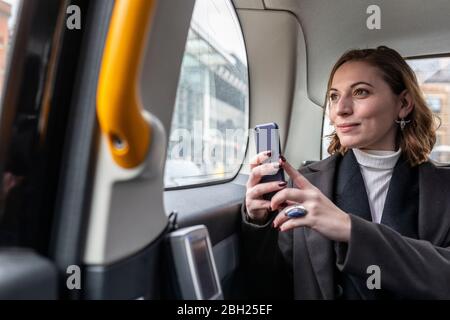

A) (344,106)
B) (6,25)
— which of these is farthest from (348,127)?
(6,25)

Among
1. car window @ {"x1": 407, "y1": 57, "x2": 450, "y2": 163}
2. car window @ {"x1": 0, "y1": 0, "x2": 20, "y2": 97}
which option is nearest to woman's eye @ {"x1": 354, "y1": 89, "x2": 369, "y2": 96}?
car window @ {"x1": 407, "y1": 57, "x2": 450, "y2": 163}

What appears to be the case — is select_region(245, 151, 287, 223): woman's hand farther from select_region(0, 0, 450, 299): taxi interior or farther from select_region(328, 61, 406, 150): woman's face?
select_region(328, 61, 406, 150): woman's face

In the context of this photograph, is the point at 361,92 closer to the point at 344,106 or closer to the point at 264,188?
the point at 344,106

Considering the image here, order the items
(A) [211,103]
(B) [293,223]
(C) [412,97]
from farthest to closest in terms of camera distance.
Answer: (A) [211,103]
(C) [412,97]
(B) [293,223]

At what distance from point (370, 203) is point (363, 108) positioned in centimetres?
31

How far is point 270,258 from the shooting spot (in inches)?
52.6

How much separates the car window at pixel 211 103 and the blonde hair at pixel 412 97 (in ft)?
1.59

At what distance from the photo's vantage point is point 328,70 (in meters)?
2.11

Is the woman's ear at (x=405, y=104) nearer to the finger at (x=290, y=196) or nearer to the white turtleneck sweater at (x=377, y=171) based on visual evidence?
the white turtleneck sweater at (x=377, y=171)

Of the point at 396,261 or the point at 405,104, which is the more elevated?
the point at 405,104

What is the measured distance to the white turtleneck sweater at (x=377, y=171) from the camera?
1.37m

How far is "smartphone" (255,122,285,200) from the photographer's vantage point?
1.04m
